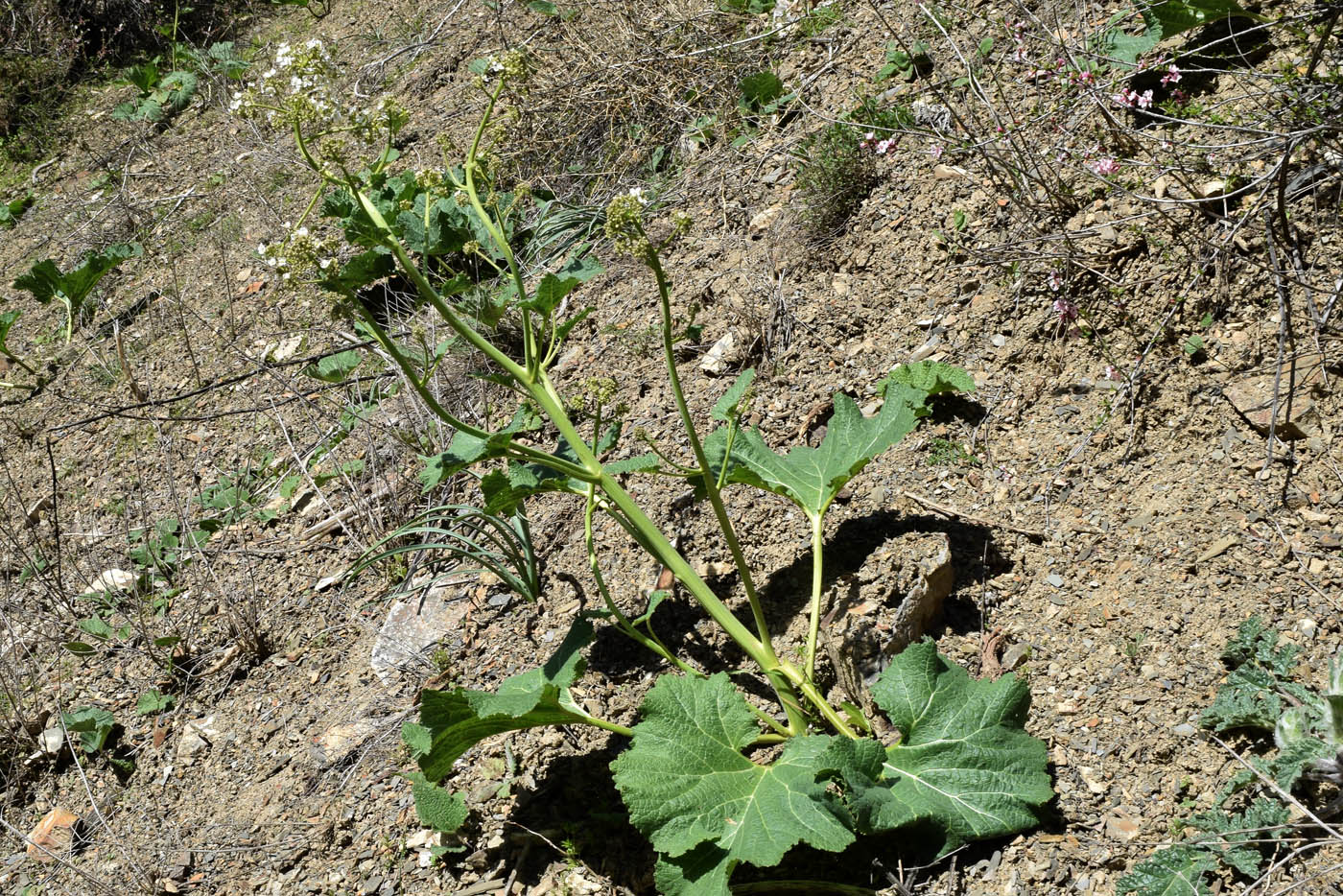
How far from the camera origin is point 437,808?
249cm

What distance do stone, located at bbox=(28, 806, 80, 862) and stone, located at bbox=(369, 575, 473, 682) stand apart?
1.07m

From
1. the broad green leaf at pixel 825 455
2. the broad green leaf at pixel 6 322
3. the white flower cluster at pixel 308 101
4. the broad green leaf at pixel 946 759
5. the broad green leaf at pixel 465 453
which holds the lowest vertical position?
the broad green leaf at pixel 946 759

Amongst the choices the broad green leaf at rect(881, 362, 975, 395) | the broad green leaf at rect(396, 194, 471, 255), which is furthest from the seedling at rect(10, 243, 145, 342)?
the broad green leaf at rect(881, 362, 975, 395)

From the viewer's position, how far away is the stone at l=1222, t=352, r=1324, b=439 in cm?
246

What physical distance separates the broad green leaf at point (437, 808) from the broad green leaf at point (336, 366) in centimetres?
235

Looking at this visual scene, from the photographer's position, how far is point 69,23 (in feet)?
27.7

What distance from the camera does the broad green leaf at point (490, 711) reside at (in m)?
2.15

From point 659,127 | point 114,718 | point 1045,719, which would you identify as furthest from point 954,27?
point 114,718

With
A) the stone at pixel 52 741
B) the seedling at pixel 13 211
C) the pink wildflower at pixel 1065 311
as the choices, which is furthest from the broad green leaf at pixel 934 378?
the seedling at pixel 13 211

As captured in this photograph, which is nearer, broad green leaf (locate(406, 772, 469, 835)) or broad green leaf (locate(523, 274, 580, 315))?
broad green leaf (locate(523, 274, 580, 315))

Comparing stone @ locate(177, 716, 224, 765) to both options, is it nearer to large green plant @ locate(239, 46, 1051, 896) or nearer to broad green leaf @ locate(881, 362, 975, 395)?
large green plant @ locate(239, 46, 1051, 896)

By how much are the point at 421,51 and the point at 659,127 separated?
2.53 m

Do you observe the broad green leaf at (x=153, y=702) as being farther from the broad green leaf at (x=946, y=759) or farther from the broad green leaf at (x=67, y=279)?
the broad green leaf at (x=67, y=279)

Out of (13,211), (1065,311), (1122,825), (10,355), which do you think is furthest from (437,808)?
(13,211)
